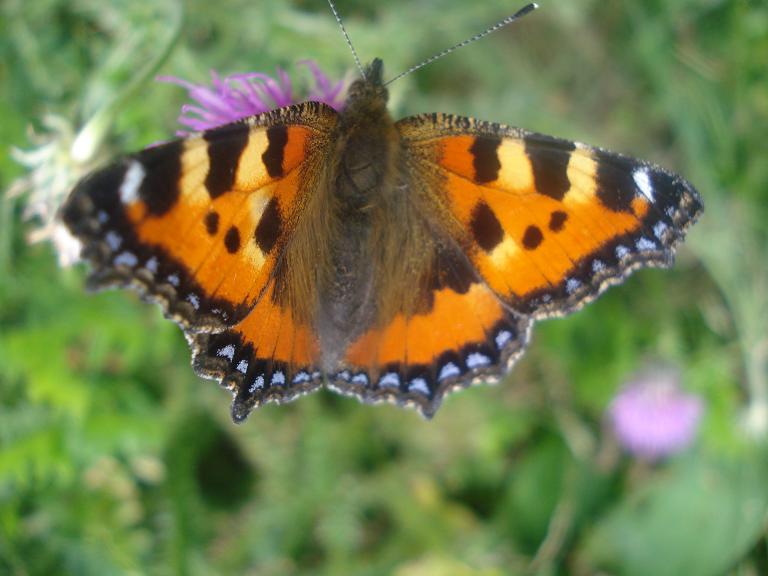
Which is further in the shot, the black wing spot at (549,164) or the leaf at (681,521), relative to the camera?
the leaf at (681,521)

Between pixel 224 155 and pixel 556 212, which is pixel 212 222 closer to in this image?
pixel 224 155

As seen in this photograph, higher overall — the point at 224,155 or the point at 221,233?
the point at 224,155

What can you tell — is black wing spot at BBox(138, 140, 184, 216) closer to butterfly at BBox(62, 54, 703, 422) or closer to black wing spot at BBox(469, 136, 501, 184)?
butterfly at BBox(62, 54, 703, 422)

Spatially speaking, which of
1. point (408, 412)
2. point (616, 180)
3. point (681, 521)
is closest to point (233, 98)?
point (616, 180)

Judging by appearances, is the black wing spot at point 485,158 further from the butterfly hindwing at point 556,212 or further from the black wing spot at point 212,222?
the black wing spot at point 212,222

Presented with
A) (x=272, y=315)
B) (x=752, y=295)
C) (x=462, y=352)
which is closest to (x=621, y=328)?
(x=752, y=295)

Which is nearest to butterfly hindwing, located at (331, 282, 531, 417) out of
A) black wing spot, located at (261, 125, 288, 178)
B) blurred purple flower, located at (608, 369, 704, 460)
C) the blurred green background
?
black wing spot, located at (261, 125, 288, 178)

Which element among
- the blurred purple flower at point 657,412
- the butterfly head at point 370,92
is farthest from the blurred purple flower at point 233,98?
the blurred purple flower at point 657,412
